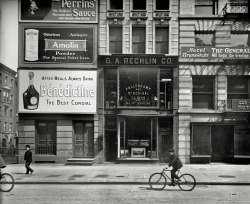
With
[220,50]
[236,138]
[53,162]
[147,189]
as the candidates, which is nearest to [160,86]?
[220,50]

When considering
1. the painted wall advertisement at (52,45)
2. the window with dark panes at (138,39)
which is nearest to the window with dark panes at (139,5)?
the window with dark panes at (138,39)

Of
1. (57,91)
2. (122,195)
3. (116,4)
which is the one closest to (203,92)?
(116,4)

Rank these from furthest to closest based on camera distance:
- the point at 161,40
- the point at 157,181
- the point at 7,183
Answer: the point at 161,40, the point at 157,181, the point at 7,183

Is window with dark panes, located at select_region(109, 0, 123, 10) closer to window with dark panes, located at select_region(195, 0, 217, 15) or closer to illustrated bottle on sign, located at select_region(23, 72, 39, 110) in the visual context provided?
window with dark panes, located at select_region(195, 0, 217, 15)

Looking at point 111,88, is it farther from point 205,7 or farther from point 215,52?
point 205,7

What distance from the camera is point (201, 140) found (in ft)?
91.8

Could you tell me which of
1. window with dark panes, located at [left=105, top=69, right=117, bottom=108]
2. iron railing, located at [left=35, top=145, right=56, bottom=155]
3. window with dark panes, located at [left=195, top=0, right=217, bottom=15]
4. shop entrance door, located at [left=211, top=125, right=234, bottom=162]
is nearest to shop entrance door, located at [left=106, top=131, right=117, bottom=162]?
window with dark panes, located at [left=105, top=69, right=117, bottom=108]

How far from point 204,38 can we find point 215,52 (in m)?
1.62

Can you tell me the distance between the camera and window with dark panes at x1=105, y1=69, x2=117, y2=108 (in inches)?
1114

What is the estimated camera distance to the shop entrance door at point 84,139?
1112 inches

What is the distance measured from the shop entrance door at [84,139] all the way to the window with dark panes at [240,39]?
42.1ft

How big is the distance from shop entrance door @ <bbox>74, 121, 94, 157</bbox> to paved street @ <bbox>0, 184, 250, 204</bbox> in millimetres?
11441

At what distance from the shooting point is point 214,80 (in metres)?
28.3

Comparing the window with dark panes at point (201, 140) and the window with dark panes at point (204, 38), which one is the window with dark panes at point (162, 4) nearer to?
the window with dark panes at point (204, 38)
